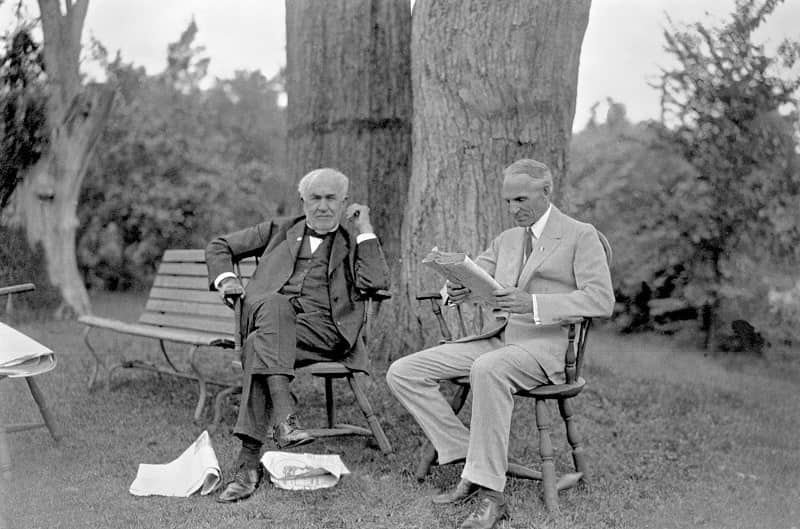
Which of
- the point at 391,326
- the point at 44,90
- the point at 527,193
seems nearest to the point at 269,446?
the point at 391,326

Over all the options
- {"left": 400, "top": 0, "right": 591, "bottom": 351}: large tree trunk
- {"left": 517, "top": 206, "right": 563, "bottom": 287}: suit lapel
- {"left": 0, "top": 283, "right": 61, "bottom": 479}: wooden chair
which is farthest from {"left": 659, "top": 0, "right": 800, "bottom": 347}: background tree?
{"left": 0, "top": 283, "right": 61, "bottom": 479}: wooden chair

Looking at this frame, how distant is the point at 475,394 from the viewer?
12.9ft

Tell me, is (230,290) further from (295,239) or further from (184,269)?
(184,269)

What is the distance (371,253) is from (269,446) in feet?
4.13

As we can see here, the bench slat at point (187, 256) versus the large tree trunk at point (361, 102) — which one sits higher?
the large tree trunk at point (361, 102)

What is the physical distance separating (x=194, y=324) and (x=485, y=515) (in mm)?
2954

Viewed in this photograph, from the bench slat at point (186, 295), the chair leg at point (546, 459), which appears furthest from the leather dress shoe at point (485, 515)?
the bench slat at point (186, 295)

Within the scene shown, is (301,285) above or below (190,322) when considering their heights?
above

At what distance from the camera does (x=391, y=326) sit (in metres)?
6.20

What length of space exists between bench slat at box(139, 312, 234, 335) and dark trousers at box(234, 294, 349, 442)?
1122mm

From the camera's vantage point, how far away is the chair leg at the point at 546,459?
161 inches

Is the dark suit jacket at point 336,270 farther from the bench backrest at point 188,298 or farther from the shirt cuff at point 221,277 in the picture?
the bench backrest at point 188,298

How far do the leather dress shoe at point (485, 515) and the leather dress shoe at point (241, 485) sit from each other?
42.3 inches

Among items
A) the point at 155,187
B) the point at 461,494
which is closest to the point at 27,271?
the point at 155,187
